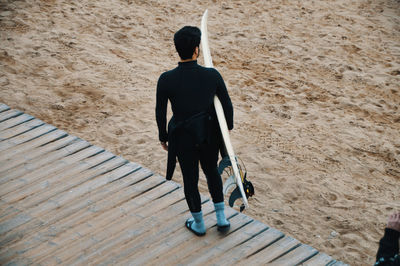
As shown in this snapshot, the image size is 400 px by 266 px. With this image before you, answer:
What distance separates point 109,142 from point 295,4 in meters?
6.08

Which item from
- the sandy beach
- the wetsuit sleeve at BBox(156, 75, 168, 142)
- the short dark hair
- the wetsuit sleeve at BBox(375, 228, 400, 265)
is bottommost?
the sandy beach

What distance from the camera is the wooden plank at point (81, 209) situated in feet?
12.1

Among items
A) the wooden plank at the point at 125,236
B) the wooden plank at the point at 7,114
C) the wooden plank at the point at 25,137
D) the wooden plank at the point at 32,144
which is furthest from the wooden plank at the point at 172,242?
the wooden plank at the point at 7,114

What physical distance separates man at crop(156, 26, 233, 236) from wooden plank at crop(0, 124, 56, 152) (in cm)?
224

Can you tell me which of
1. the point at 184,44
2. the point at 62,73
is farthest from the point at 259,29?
the point at 184,44

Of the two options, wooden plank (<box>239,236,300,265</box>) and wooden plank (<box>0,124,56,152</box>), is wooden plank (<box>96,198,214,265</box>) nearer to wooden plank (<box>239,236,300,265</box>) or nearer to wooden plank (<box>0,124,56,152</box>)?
wooden plank (<box>239,236,300,265</box>)

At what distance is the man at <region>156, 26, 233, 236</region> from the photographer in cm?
320

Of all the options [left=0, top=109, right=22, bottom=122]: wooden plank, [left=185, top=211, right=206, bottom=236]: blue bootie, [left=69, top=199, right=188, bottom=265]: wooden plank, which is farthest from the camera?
[left=0, top=109, right=22, bottom=122]: wooden plank

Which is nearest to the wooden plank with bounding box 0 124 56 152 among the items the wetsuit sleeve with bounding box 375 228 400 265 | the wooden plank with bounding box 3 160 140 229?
the wooden plank with bounding box 3 160 140 229

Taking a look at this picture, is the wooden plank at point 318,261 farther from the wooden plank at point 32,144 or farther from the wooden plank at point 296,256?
the wooden plank at point 32,144

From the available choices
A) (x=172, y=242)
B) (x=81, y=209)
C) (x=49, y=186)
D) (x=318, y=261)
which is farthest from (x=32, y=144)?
(x=318, y=261)

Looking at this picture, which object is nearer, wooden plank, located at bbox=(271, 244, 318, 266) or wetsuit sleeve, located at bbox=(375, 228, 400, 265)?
wetsuit sleeve, located at bbox=(375, 228, 400, 265)

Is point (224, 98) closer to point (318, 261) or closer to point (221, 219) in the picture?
point (221, 219)

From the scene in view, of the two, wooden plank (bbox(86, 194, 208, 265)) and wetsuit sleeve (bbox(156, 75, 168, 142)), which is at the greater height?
wetsuit sleeve (bbox(156, 75, 168, 142))
